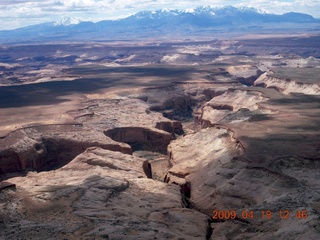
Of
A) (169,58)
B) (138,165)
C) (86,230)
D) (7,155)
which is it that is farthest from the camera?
(169,58)

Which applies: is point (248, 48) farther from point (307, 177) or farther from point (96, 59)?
point (307, 177)

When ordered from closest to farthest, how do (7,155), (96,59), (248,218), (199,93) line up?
(248,218)
(7,155)
(199,93)
(96,59)

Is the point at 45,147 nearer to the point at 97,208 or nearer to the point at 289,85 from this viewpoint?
the point at 97,208

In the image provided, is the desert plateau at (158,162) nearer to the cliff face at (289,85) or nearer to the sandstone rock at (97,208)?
the sandstone rock at (97,208)

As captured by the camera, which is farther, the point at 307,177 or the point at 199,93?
the point at 199,93

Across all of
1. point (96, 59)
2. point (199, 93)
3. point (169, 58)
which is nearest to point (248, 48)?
point (169, 58)
